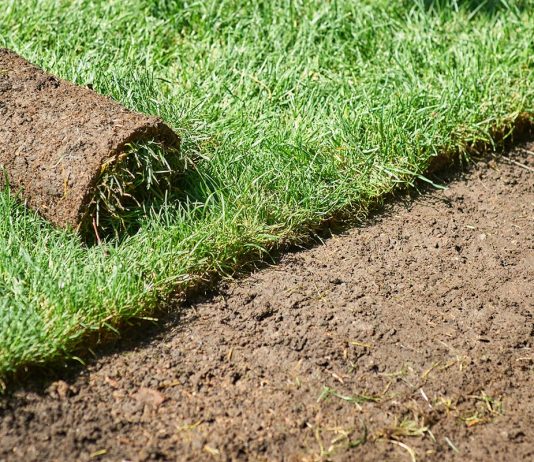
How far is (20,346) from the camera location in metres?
3.15

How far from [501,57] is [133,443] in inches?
134

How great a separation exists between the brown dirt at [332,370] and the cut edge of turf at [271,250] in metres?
0.06

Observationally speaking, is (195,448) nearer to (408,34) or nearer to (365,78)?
(365,78)

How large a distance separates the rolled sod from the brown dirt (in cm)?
61

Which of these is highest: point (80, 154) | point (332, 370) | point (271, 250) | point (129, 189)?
point (80, 154)

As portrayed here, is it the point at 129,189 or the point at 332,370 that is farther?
the point at 129,189

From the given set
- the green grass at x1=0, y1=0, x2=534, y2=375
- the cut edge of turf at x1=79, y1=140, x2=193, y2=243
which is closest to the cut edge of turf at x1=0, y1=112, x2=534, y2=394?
the green grass at x1=0, y1=0, x2=534, y2=375

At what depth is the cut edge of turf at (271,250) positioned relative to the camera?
3262 millimetres

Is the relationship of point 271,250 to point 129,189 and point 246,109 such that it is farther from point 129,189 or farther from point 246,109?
point 246,109

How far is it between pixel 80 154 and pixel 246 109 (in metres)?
1.26

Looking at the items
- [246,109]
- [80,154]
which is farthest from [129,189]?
[246,109]

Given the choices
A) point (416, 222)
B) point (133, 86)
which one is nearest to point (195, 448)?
point (416, 222)

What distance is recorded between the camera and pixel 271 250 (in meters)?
4.05

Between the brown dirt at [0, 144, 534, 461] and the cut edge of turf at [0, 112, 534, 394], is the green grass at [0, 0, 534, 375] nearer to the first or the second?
the cut edge of turf at [0, 112, 534, 394]
